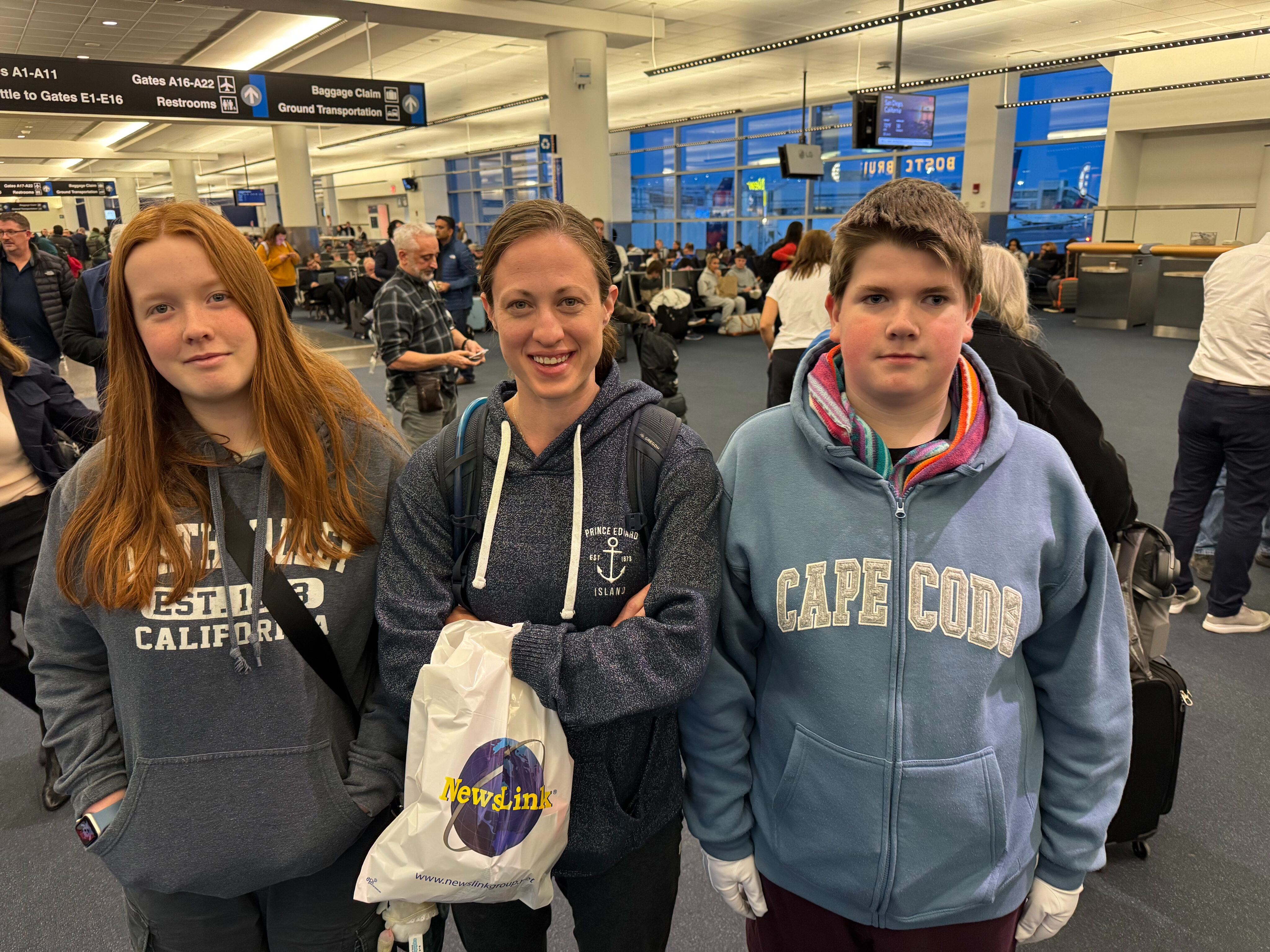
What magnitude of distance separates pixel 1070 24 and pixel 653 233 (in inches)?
540

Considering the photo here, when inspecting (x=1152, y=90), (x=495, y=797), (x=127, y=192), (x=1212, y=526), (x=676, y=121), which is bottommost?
(x=1212, y=526)

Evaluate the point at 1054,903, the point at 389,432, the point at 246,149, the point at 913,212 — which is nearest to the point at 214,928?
the point at 389,432

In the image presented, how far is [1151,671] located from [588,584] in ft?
4.99

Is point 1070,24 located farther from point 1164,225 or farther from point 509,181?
point 509,181

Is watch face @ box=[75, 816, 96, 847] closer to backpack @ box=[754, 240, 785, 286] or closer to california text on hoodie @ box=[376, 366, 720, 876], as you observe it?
california text on hoodie @ box=[376, 366, 720, 876]

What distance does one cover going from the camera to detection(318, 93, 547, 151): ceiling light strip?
1301 centimetres

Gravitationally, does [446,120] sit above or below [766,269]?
above

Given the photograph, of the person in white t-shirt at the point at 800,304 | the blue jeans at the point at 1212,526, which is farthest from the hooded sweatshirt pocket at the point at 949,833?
the person in white t-shirt at the point at 800,304

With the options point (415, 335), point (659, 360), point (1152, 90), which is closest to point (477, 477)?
point (415, 335)

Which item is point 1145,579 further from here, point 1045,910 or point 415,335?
point 415,335

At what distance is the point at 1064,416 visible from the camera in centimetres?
178

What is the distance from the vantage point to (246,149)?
22406 millimetres

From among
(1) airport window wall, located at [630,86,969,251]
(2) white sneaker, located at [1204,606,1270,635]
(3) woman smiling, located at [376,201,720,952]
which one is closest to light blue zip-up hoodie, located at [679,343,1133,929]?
(3) woman smiling, located at [376,201,720,952]

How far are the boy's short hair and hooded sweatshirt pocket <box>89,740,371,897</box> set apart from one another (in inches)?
41.3
